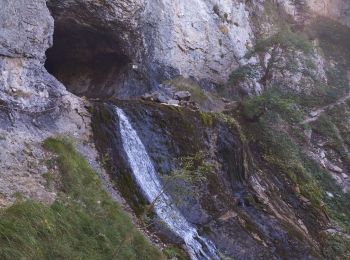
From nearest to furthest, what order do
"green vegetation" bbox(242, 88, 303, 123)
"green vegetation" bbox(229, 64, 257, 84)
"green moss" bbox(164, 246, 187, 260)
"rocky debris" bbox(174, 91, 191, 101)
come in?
1. "green moss" bbox(164, 246, 187, 260)
2. "rocky debris" bbox(174, 91, 191, 101)
3. "green vegetation" bbox(242, 88, 303, 123)
4. "green vegetation" bbox(229, 64, 257, 84)

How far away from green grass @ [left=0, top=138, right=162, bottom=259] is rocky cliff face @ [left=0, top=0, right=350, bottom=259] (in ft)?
1.50

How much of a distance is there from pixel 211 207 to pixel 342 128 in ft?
38.2

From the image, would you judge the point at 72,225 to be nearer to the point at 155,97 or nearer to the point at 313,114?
the point at 155,97

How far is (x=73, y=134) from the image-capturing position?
950cm

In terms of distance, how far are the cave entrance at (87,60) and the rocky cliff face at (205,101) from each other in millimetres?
45

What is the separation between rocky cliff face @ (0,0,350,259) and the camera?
9.27 meters

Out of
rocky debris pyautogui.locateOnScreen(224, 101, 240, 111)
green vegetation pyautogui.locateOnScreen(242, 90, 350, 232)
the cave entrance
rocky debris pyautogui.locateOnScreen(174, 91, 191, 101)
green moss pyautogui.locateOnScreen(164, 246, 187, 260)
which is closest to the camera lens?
green moss pyautogui.locateOnScreen(164, 246, 187, 260)

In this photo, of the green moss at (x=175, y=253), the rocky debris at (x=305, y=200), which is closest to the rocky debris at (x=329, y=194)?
the rocky debris at (x=305, y=200)

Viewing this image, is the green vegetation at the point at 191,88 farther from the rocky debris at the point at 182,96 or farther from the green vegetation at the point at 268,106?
the green vegetation at the point at 268,106

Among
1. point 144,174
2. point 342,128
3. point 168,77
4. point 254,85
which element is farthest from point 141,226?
point 342,128

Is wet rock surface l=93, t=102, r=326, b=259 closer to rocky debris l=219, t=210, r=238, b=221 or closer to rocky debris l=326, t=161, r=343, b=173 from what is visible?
rocky debris l=219, t=210, r=238, b=221

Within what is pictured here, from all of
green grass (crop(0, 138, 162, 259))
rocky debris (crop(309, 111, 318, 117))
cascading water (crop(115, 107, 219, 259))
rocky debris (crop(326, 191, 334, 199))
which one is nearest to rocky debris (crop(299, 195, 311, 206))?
rocky debris (crop(326, 191, 334, 199))

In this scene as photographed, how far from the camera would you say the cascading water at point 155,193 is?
8688 mm

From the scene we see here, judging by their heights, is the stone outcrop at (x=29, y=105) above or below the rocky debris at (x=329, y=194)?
above
